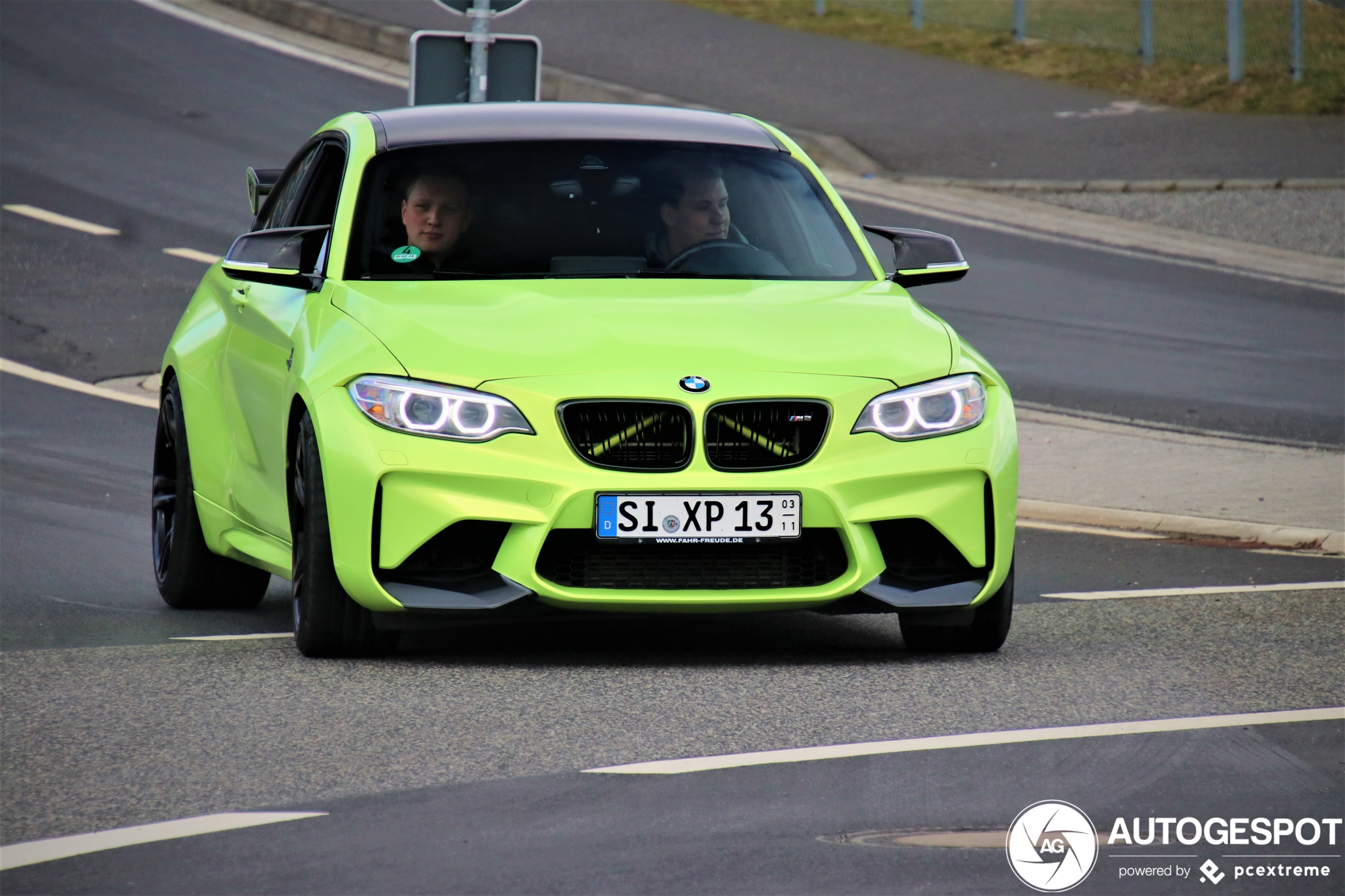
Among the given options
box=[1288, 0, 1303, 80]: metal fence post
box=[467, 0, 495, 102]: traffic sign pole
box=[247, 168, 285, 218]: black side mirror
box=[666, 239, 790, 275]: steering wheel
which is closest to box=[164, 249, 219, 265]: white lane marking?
box=[467, 0, 495, 102]: traffic sign pole

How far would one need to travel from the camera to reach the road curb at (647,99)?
75.4 ft

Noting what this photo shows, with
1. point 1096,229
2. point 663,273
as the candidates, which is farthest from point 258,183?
→ point 1096,229

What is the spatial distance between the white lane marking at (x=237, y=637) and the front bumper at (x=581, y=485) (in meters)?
1.04

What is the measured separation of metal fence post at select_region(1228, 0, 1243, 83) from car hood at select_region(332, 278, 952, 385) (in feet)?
66.8

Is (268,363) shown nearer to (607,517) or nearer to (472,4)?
(607,517)

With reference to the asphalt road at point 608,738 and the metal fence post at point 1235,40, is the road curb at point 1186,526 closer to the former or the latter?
the asphalt road at point 608,738

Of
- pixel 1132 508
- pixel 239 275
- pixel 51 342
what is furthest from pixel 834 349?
pixel 51 342

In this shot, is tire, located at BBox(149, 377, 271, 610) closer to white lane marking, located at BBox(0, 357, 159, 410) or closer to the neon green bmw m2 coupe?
the neon green bmw m2 coupe

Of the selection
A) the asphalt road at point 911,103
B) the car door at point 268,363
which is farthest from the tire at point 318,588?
Answer: the asphalt road at point 911,103

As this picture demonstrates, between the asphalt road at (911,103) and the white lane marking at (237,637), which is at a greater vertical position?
the white lane marking at (237,637)

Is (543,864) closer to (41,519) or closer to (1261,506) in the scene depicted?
(41,519)

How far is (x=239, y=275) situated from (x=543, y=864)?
3.28 m

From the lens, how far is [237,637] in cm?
779

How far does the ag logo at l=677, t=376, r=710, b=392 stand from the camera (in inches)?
259
